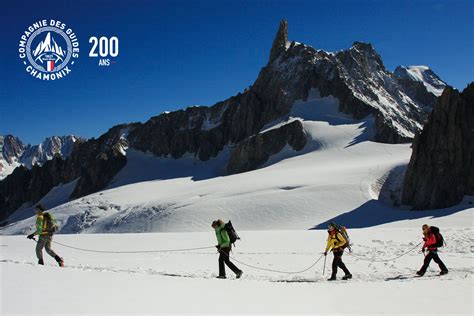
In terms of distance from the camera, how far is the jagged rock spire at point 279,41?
377 feet

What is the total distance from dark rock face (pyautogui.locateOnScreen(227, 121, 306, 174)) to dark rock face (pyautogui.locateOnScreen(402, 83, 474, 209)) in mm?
37635

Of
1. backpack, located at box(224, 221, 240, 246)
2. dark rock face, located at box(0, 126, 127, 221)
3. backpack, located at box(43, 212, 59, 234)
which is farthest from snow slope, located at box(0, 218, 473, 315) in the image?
dark rock face, located at box(0, 126, 127, 221)

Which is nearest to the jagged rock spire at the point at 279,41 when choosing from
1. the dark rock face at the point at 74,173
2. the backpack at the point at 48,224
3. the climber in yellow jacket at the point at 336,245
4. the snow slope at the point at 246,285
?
the dark rock face at the point at 74,173

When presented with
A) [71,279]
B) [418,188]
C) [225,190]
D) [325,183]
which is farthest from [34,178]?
[71,279]

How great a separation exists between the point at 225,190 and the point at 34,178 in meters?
97.1

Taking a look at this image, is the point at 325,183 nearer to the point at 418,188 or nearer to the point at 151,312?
the point at 418,188

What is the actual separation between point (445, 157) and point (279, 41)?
7850 cm

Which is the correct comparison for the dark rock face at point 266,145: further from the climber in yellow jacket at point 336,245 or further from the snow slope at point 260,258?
the climber in yellow jacket at point 336,245

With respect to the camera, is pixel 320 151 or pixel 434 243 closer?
pixel 434 243

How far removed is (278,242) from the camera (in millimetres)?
20812

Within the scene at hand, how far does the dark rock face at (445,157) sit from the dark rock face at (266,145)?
123ft

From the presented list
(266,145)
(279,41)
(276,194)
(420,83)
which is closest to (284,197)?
(276,194)

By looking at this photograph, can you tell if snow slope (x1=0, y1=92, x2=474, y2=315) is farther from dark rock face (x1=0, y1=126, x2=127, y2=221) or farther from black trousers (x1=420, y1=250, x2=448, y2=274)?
dark rock face (x1=0, y1=126, x2=127, y2=221)

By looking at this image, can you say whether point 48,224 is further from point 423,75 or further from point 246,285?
point 423,75
